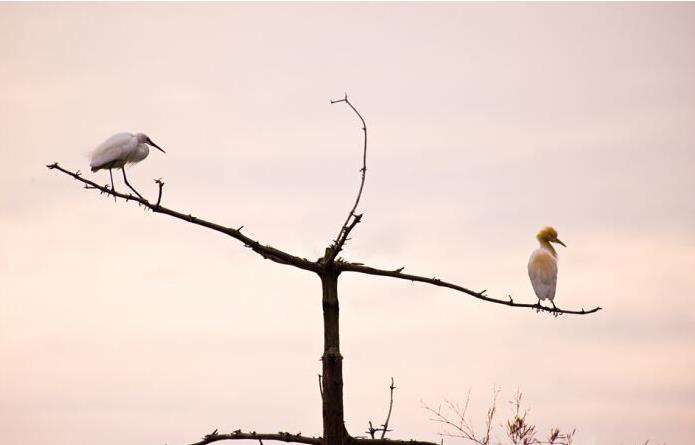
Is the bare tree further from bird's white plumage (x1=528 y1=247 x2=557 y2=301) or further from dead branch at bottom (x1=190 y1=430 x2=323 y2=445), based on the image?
bird's white plumage (x1=528 y1=247 x2=557 y2=301)

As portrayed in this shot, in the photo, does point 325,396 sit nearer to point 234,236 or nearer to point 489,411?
point 234,236

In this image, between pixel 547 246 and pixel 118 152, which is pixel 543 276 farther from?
pixel 118 152

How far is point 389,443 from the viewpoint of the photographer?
6465 mm

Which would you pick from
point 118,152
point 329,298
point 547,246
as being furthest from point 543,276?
point 329,298

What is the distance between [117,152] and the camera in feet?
51.9

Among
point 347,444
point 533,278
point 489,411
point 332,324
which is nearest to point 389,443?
point 347,444

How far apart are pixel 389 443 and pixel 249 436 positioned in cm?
88

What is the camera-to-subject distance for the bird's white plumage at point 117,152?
1573 centimetres

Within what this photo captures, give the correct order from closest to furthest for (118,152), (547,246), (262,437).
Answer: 1. (262,437)
2. (118,152)
3. (547,246)

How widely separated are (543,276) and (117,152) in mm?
6621

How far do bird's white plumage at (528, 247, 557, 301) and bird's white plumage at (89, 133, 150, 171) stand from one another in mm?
6277

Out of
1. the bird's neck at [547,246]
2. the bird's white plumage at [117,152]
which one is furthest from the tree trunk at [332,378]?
the bird's neck at [547,246]

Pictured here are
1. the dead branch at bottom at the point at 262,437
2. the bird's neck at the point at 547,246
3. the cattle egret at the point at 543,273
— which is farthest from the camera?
the bird's neck at the point at 547,246

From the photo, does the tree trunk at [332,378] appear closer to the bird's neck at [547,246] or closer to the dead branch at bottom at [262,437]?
the dead branch at bottom at [262,437]
